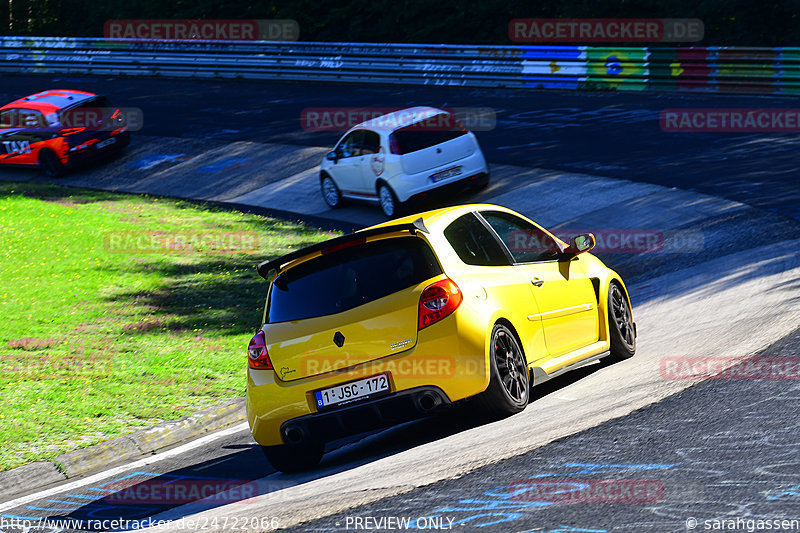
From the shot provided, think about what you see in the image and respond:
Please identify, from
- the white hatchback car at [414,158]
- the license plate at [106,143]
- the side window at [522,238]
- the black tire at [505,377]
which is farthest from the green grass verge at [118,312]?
the license plate at [106,143]

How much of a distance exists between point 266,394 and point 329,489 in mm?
1048

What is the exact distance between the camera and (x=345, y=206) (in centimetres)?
1955

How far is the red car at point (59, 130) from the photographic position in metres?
24.1

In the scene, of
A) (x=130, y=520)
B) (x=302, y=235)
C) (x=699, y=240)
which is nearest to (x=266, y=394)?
(x=130, y=520)

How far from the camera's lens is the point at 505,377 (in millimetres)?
6977

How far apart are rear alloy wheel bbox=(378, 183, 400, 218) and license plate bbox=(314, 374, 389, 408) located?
1102 centimetres

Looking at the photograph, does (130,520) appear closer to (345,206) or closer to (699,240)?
(699,240)

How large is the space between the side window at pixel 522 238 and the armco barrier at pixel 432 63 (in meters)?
17.1

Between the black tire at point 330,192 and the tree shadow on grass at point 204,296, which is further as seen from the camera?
the black tire at point 330,192

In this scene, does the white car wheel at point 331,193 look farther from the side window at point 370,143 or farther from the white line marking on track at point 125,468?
the white line marking on track at point 125,468

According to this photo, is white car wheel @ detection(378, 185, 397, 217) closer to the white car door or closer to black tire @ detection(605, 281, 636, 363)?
the white car door

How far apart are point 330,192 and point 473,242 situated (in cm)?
1207

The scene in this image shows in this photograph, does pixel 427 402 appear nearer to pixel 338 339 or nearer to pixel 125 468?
pixel 338 339

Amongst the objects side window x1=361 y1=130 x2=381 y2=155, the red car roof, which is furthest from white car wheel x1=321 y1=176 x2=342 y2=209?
the red car roof
